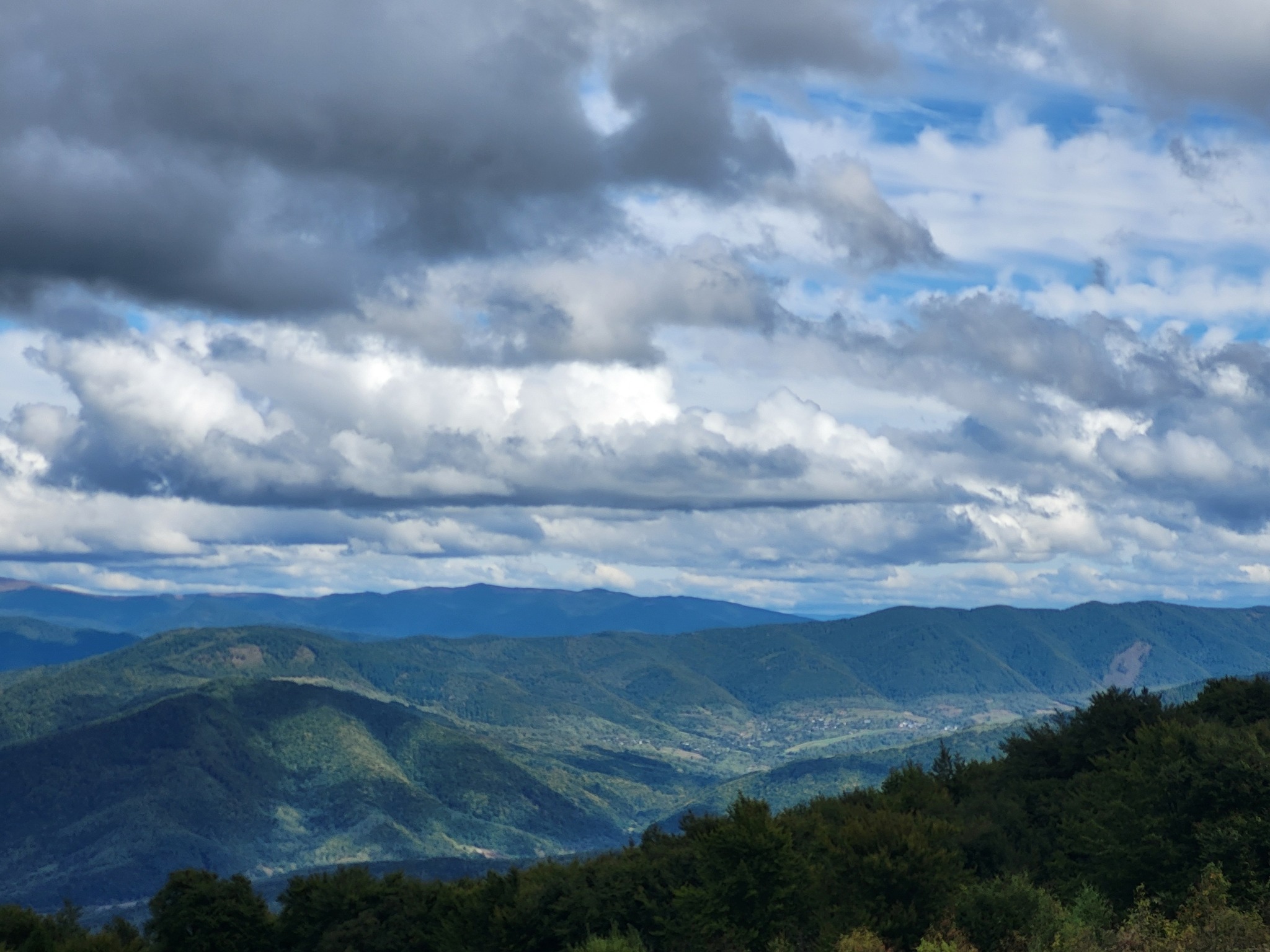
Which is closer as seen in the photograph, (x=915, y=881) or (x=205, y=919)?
(x=915, y=881)

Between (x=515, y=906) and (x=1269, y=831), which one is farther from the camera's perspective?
(x=515, y=906)

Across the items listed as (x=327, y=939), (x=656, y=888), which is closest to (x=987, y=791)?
(x=656, y=888)

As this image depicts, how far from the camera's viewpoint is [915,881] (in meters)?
86.0

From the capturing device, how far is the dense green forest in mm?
77625

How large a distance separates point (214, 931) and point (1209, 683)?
355 ft

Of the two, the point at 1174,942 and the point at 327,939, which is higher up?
the point at 1174,942

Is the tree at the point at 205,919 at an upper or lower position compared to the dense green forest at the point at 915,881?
lower

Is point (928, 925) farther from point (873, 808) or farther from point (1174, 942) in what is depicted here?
point (873, 808)

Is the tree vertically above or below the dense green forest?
below

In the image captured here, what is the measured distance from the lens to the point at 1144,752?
101188 millimetres

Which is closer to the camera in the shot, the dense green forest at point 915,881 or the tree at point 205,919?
the dense green forest at point 915,881

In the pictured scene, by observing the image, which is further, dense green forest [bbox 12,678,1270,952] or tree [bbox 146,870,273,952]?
tree [bbox 146,870,273,952]

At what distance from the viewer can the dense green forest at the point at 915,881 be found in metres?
77.6

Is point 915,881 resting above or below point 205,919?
above
